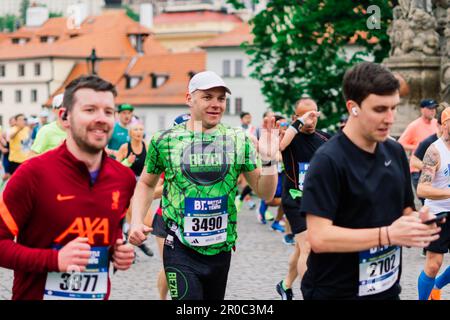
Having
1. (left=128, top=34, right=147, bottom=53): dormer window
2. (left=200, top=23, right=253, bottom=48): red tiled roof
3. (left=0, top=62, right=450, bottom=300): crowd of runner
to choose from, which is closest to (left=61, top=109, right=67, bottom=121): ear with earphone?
(left=0, top=62, right=450, bottom=300): crowd of runner

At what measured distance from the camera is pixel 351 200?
4.58m

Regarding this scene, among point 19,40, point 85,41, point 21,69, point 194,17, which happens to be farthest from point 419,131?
point 194,17

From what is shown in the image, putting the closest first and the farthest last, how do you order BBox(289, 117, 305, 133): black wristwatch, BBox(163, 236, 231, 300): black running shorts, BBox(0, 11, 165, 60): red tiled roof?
BBox(163, 236, 231, 300): black running shorts → BBox(289, 117, 305, 133): black wristwatch → BBox(0, 11, 165, 60): red tiled roof

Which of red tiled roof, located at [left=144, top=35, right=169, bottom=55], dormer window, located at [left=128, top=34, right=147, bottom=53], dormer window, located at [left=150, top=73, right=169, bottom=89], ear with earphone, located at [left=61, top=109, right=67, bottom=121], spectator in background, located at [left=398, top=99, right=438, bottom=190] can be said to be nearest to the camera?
ear with earphone, located at [left=61, top=109, right=67, bottom=121]

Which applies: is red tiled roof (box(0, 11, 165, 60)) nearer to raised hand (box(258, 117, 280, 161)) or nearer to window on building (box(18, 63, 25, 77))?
window on building (box(18, 63, 25, 77))

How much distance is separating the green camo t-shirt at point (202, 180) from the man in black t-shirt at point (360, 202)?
4.90 ft

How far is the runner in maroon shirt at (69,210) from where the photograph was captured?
4.42 metres

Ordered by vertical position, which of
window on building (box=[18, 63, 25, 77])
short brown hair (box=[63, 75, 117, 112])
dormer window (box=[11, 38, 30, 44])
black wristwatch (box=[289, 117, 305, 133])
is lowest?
window on building (box=[18, 63, 25, 77])

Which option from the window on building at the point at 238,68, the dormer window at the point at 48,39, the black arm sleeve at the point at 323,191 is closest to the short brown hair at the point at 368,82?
the black arm sleeve at the point at 323,191

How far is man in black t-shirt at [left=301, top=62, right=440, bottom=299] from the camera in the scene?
446cm

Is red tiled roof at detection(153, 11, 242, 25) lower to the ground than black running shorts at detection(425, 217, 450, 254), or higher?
lower

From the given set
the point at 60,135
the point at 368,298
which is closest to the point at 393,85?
the point at 368,298

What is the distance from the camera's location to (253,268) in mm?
12070
